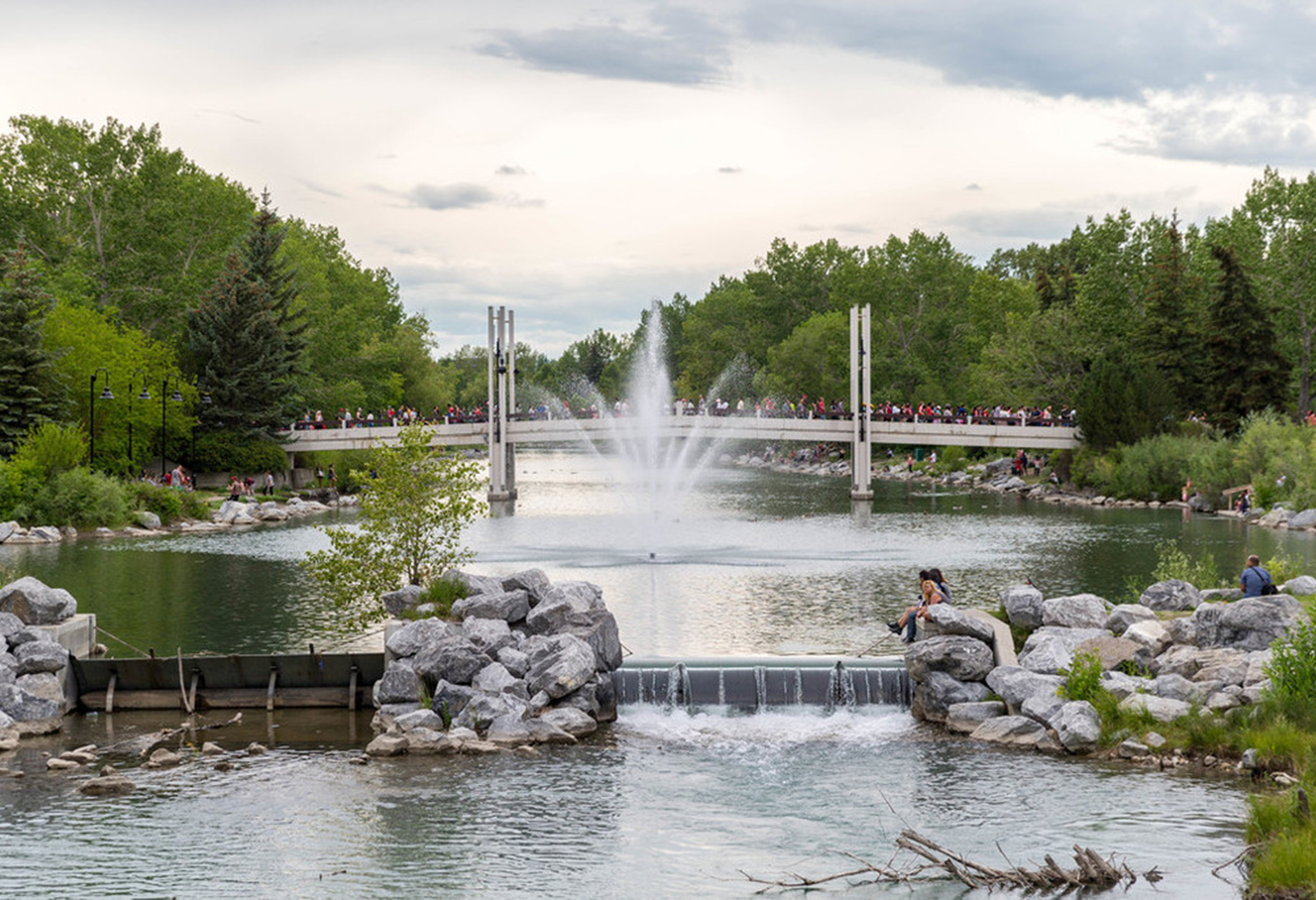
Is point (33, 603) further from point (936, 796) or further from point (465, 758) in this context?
point (936, 796)

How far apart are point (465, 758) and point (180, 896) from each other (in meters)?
6.32

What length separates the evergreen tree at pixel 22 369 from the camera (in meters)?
63.1

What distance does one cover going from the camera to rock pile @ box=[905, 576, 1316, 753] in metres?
22.8

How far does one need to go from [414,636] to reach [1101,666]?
1198cm

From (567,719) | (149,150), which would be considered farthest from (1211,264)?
(567,719)

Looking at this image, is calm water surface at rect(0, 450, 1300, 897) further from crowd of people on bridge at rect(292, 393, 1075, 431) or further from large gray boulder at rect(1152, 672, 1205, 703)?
crowd of people on bridge at rect(292, 393, 1075, 431)

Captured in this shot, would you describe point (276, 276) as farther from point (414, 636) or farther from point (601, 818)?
point (601, 818)

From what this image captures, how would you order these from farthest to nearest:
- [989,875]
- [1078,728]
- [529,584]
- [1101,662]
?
[529,584] → [1101,662] → [1078,728] → [989,875]

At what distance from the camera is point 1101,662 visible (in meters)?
24.2

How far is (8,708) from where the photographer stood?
81.0ft

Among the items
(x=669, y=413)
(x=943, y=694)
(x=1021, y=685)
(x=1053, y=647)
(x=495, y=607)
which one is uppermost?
(x=669, y=413)

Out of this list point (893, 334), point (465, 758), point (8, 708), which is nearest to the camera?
point (465, 758)

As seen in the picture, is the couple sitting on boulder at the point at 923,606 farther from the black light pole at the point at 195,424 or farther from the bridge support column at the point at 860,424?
the black light pole at the point at 195,424

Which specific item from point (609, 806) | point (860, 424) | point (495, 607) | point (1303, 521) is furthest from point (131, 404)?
point (609, 806)
